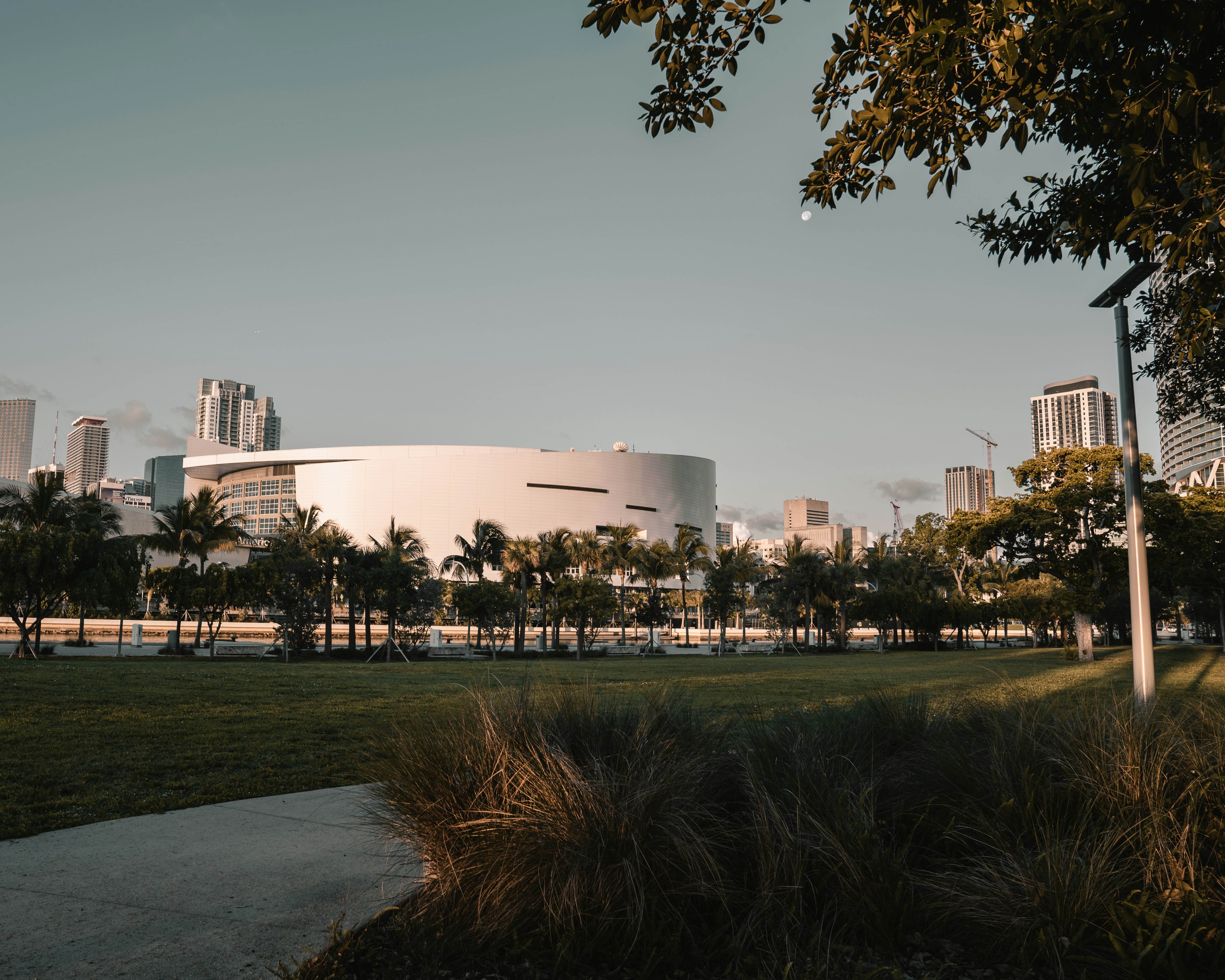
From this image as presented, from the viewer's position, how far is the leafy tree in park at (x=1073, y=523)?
35.0m

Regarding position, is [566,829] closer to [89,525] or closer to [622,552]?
[89,525]

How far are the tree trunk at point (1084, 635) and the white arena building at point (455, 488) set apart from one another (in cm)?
10342

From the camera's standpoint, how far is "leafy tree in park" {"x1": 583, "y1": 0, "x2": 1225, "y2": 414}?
14.3ft

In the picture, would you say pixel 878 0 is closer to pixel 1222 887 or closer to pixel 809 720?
pixel 809 720

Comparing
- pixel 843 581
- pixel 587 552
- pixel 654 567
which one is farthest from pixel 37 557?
pixel 843 581

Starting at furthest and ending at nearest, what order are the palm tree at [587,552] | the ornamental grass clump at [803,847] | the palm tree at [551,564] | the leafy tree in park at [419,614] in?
1. the palm tree at [587,552]
2. the palm tree at [551,564]
3. the leafy tree in park at [419,614]
4. the ornamental grass clump at [803,847]

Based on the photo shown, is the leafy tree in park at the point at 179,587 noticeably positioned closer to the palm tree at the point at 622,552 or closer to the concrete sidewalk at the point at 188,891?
the palm tree at the point at 622,552

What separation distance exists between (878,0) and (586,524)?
458 ft

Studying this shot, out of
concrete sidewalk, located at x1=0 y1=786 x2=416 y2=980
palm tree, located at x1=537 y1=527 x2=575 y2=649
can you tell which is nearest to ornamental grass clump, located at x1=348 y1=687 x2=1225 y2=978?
concrete sidewalk, located at x1=0 y1=786 x2=416 y2=980

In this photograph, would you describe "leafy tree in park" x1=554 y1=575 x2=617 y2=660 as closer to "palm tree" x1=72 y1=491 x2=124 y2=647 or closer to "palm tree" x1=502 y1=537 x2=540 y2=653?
"palm tree" x1=502 y1=537 x2=540 y2=653

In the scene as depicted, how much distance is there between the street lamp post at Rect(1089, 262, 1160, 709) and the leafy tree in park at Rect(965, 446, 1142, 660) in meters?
26.0

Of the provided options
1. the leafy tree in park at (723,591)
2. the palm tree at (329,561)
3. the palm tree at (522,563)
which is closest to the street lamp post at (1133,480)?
the palm tree at (329,561)

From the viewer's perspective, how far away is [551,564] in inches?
2067

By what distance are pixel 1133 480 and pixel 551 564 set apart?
4284 cm
